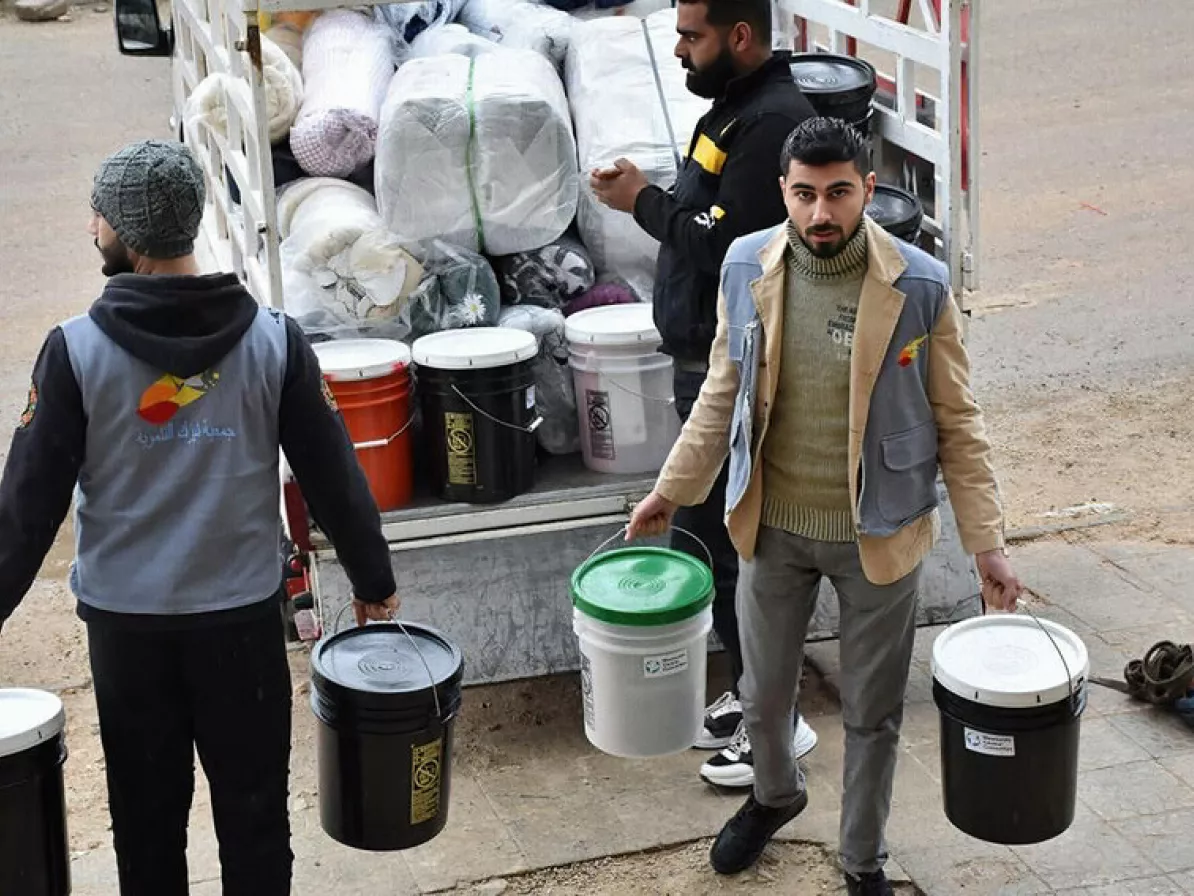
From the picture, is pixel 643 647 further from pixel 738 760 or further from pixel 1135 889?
pixel 1135 889

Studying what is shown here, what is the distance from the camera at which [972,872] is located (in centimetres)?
454

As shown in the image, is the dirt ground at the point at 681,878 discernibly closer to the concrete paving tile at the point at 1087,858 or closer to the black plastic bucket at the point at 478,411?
the concrete paving tile at the point at 1087,858

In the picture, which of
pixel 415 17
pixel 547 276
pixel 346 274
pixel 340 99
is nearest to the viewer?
pixel 346 274

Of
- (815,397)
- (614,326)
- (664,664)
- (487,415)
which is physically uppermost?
(815,397)

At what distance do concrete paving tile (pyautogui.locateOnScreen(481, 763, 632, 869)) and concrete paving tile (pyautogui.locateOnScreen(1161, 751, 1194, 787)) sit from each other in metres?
1.54

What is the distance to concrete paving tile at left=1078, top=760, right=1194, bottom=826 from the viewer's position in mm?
4797

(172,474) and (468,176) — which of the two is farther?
(468,176)

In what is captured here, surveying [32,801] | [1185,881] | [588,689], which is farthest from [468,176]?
[1185,881]

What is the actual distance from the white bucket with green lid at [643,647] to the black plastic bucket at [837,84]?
66.9 inches

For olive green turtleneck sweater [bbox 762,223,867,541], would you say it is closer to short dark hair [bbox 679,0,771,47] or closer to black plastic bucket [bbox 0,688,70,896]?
short dark hair [bbox 679,0,771,47]

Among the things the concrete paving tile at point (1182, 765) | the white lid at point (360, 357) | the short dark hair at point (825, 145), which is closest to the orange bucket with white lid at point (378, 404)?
the white lid at point (360, 357)

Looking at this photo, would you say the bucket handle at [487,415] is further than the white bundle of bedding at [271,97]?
No

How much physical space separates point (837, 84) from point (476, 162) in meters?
1.16

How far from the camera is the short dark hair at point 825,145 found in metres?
3.86
